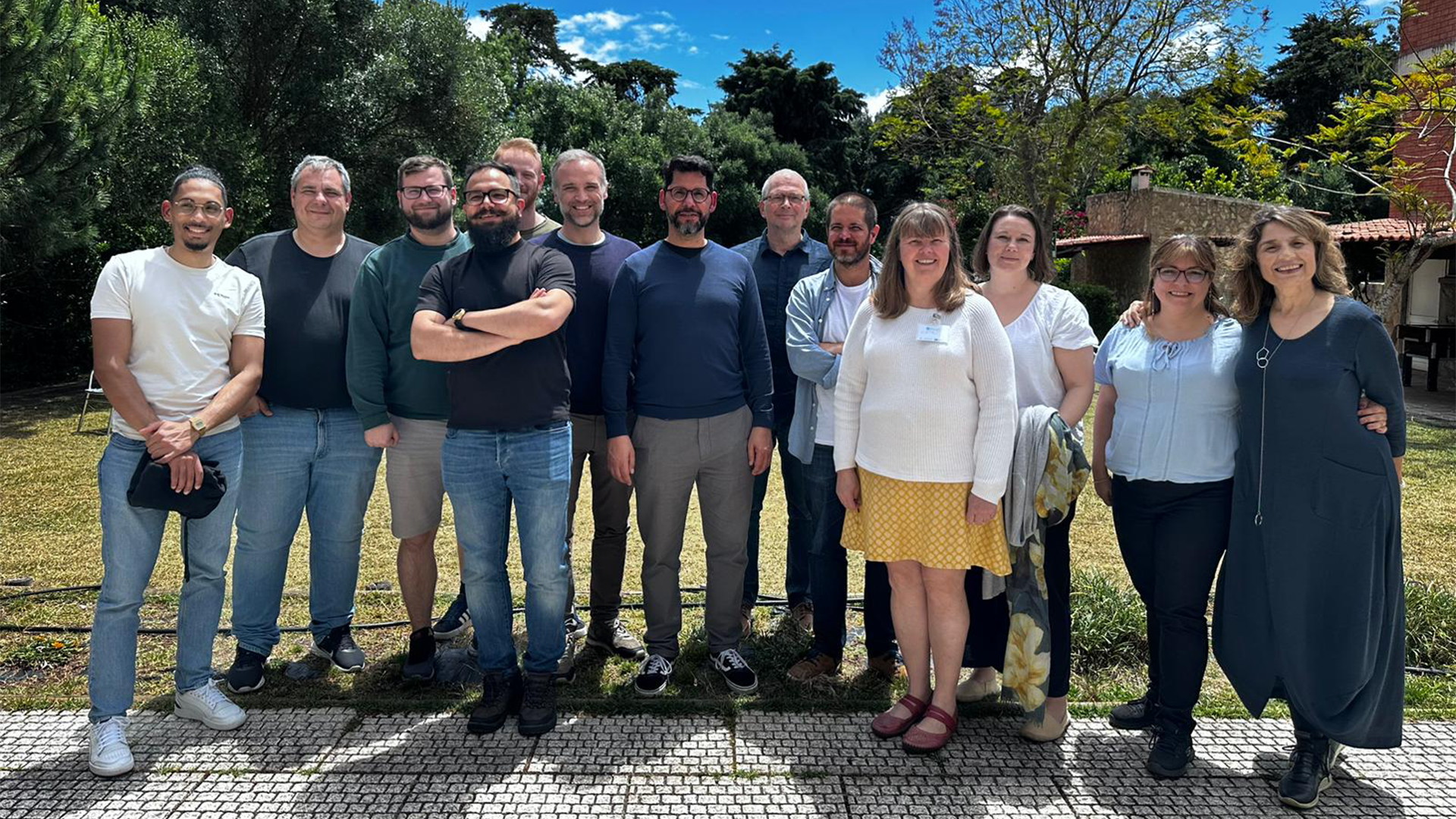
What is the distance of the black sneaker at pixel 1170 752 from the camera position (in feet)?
10.1

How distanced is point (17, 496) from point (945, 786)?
24.9 feet

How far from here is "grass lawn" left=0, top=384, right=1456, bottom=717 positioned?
3.60 metres

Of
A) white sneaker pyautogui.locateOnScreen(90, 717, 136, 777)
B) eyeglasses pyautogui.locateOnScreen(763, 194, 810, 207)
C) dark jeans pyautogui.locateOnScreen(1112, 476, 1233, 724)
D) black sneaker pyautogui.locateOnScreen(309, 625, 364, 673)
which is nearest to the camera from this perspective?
white sneaker pyautogui.locateOnScreen(90, 717, 136, 777)

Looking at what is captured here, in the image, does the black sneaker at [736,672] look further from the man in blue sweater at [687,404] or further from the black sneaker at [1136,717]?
the black sneaker at [1136,717]

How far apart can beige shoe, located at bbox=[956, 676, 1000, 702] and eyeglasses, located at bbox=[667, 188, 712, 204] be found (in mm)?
2123

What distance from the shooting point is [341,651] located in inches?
153

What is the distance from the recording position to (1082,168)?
1798 centimetres

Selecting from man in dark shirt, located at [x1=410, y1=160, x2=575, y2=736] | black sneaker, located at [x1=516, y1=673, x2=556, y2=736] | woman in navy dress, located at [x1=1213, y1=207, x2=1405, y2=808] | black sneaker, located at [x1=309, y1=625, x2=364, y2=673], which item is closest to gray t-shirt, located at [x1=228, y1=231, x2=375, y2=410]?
man in dark shirt, located at [x1=410, y1=160, x2=575, y2=736]

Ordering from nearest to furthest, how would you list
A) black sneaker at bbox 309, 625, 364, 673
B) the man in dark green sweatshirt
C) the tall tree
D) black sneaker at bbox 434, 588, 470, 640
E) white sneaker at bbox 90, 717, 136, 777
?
white sneaker at bbox 90, 717, 136, 777
the man in dark green sweatshirt
black sneaker at bbox 309, 625, 364, 673
black sneaker at bbox 434, 588, 470, 640
the tall tree

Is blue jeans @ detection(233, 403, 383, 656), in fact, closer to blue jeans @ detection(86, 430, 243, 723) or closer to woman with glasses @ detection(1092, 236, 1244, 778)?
blue jeans @ detection(86, 430, 243, 723)

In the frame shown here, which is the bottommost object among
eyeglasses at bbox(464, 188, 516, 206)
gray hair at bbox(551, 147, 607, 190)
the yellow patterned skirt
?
the yellow patterned skirt

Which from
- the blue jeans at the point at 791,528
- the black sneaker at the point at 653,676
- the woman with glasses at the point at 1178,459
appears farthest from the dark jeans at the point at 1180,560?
the black sneaker at the point at 653,676

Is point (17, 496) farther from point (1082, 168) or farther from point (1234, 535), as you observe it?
point (1082, 168)

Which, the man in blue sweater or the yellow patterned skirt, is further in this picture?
the man in blue sweater
